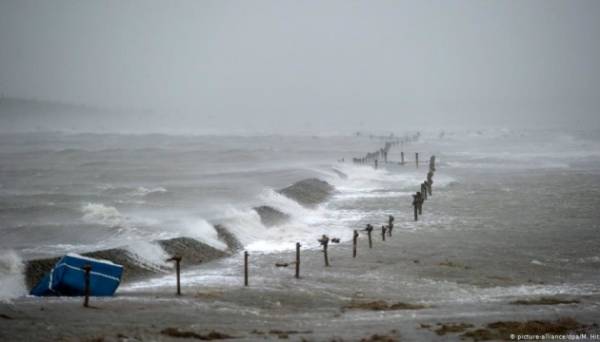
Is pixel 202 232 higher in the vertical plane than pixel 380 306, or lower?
higher

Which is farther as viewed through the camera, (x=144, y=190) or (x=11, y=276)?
(x=144, y=190)

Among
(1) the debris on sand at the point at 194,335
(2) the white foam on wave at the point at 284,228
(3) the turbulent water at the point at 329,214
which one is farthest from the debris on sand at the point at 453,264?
(1) the debris on sand at the point at 194,335

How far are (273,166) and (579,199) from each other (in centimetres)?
3679

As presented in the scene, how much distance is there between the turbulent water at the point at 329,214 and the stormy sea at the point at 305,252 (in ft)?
0.47

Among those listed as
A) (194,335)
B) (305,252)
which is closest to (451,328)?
(194,335)

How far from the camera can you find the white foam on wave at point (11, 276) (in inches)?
738

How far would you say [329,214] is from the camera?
34781 millimetres

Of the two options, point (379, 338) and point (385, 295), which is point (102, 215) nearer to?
point (385, 295)

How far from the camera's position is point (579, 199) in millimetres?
36500

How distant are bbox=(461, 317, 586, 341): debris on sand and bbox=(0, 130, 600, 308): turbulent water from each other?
3289 mm

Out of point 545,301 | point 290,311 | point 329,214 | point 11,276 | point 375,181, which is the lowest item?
point 290,311

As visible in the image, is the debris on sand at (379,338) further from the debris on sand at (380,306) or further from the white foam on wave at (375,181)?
the white foam on wave at (375,181)

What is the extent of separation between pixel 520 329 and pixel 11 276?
17.6 meters

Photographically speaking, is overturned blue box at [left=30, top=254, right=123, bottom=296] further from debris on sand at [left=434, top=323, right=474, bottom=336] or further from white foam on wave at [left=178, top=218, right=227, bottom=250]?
debris on sand at [left=434, top=323, right=474, bottom=336]
